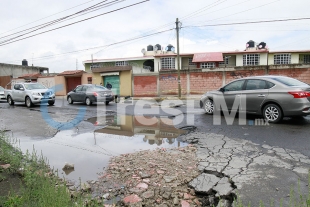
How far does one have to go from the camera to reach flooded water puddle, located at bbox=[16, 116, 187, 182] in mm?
4453

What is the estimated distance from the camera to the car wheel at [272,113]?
22.9ft

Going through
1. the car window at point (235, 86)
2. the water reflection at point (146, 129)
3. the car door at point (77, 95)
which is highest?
the car window at point (235, 86)

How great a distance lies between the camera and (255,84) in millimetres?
7699

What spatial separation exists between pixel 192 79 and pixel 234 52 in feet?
39.0

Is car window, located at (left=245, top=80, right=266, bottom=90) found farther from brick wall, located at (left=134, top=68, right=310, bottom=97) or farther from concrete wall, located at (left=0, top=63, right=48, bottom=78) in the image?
concrete wall, located at (left=0, top=63, right=48, bottom=78)

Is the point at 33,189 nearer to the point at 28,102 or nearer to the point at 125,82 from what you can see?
the point at 28,102

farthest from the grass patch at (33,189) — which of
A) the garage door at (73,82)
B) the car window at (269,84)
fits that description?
the garage door at (73,82)

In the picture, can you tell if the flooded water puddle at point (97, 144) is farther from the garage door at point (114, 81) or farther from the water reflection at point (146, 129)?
the garage door at point (114, 81)

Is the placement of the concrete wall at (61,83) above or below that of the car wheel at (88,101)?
above

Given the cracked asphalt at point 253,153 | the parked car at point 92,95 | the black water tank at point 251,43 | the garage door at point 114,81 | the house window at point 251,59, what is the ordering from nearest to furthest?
the cracked asphalt at point 253,153
the parked car at point 92,95
the garage door at point 114,81
the house window at point 251,59
the black water tank at point 251,43

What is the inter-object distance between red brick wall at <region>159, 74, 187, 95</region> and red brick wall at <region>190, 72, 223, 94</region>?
0.77 m

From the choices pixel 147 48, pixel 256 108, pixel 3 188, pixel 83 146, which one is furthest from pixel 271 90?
pixel 147 48

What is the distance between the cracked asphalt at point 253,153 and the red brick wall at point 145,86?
14273 millimetres

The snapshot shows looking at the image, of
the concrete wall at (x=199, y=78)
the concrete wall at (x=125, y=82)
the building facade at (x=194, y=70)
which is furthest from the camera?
the concrete wall at (x=125, y=82)
